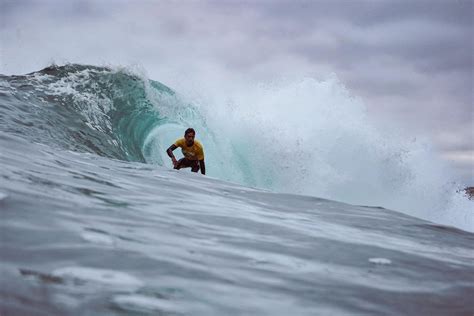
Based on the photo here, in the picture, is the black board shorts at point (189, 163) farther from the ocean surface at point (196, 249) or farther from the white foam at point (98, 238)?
the white foam at point (98, 238)

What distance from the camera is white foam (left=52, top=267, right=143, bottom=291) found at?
2068 mm

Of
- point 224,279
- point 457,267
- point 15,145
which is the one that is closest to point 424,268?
point 457,267

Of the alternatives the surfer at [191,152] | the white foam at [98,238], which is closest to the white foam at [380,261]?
the white foam at [98,238]

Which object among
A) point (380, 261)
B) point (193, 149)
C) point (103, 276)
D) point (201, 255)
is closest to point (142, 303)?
point (103, 276)

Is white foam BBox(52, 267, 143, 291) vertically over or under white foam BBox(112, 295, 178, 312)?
over

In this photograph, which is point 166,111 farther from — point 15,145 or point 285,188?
point 15,145

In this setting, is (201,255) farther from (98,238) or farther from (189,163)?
(189,163)

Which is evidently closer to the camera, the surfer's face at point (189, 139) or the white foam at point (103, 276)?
the white foam at point (103, 276)

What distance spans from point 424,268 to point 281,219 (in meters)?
1.27

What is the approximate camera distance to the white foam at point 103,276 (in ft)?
6.79

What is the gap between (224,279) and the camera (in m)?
2.32

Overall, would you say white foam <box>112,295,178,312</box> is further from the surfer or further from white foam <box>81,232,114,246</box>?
the surfer

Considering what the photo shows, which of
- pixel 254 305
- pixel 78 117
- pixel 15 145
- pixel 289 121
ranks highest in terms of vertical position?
pixel 289 121

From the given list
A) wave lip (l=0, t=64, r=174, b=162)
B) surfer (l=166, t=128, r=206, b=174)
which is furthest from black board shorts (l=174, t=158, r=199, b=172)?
wave lip (l=0, t=64, r=174, b=162)
